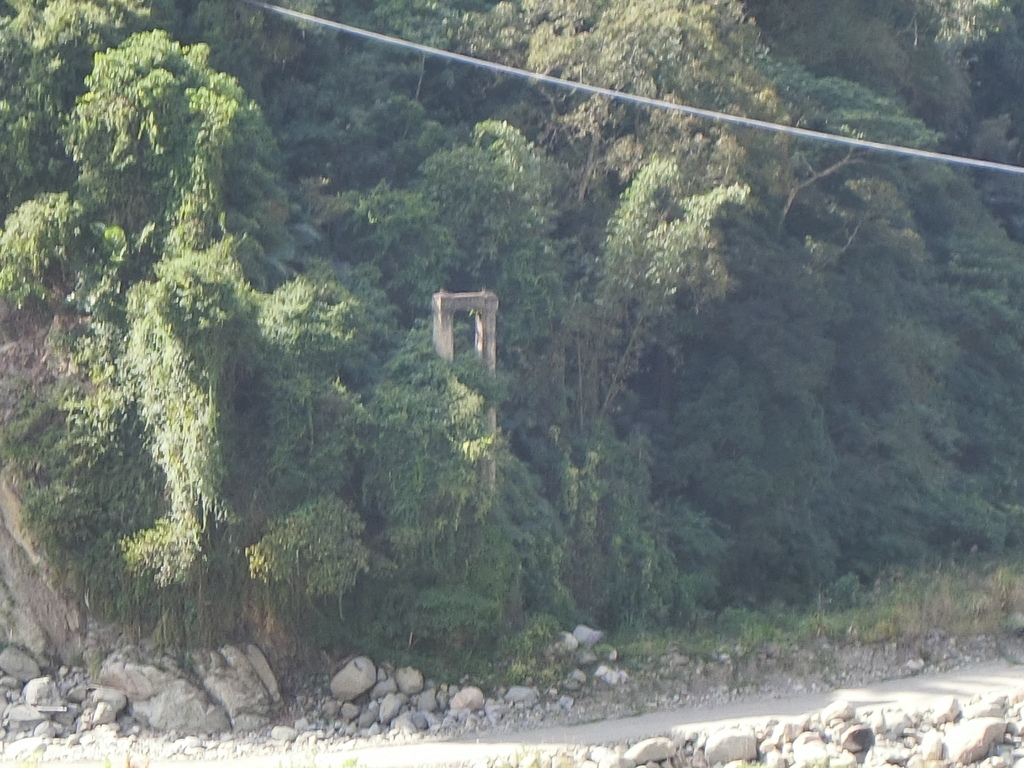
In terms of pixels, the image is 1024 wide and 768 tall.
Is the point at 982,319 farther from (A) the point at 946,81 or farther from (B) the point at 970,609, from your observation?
(B) the point at 970,609

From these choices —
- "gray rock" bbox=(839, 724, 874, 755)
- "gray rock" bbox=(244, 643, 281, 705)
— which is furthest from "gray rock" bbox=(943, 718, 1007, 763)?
"gray rock" bbox=(244, 643, 281, 705)

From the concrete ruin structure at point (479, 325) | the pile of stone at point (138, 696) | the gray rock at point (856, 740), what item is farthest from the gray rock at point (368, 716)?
the gray rock at point (856, 740)

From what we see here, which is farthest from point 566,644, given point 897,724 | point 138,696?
point 138,696

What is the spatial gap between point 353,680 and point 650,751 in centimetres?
339

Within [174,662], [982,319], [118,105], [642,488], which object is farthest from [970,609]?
[118,105]

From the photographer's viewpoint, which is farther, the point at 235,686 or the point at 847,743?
the point at 235,686

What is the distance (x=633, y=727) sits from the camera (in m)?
13.9

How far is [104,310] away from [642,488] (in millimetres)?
7598

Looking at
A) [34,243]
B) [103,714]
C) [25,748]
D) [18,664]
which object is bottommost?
[25,748]

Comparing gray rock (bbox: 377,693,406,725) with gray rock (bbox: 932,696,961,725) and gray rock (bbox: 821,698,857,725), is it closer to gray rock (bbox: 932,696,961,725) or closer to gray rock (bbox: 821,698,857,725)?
gray rock (bbox: 821,698,857,725)

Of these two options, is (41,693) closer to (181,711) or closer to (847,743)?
(181,711)

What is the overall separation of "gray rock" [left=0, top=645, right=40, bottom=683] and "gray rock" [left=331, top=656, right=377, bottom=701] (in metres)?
3.18

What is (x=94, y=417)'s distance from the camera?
45.9ft

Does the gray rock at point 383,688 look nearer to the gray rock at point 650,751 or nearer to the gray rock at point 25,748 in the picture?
the gray rock at point 650,751
